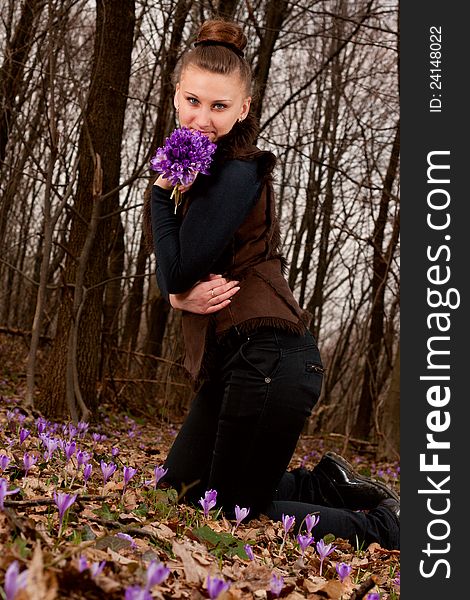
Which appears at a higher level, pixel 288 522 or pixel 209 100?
pixel 209 100

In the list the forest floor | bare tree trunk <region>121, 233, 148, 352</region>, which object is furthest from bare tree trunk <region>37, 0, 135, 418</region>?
bare tree trunk <region>121, 233, 148, 352</region>

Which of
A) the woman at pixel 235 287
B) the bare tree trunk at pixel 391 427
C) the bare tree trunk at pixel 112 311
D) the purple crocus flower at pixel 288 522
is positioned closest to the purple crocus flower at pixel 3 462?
the woman at pixel 235 287

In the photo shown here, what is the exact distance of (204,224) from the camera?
3.07 m

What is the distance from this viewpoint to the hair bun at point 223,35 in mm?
3355

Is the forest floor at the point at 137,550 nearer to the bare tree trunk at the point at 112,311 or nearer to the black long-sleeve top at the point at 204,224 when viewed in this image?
the black long-sleeve top at the point at 204,224

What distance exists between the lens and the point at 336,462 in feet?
13.4

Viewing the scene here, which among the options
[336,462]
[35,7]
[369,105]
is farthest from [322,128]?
[336,462]

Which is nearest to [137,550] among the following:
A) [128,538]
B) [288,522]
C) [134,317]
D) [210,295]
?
[128,538]

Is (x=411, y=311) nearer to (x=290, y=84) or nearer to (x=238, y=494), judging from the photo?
(x=238, y=494)

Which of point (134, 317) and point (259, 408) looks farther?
point (134, 317)

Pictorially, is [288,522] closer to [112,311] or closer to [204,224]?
[204,224]

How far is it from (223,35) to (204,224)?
0.96m

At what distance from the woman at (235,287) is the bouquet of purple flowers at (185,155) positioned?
134 mm

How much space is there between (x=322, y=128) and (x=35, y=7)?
8314mm
